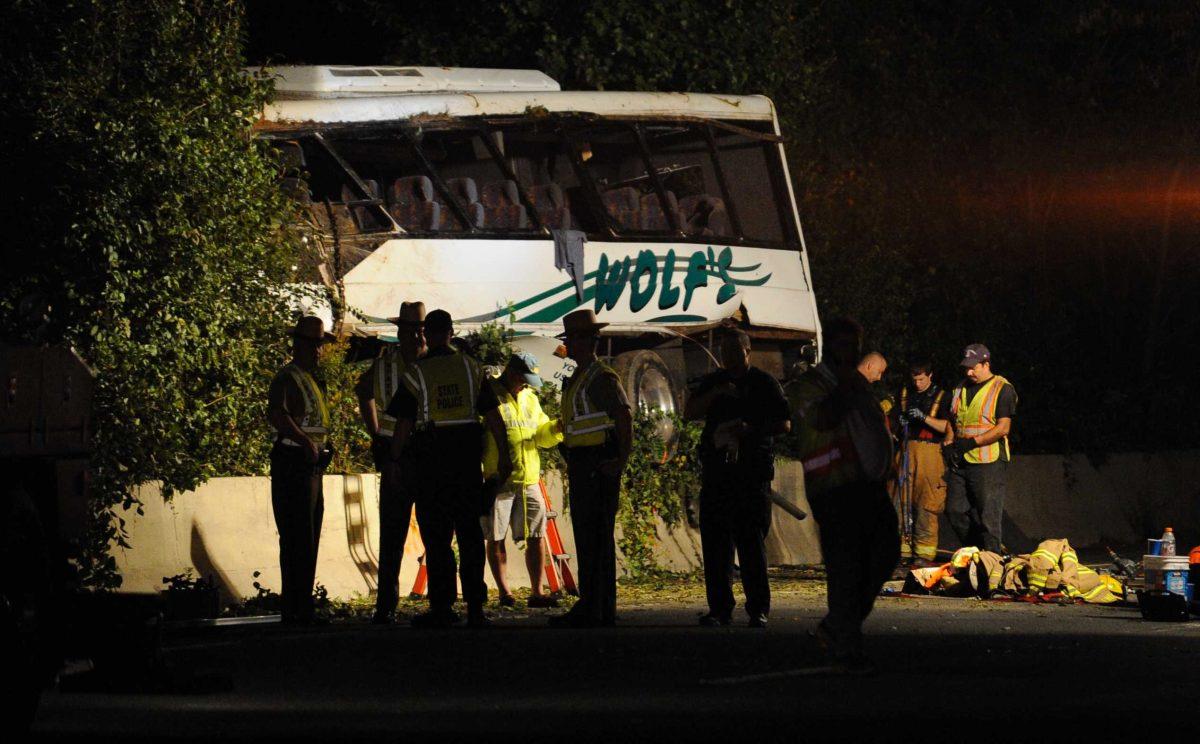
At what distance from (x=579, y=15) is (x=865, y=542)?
18408 millimetres

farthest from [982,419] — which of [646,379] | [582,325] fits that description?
[646,379]

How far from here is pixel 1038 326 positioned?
28422 millimetres

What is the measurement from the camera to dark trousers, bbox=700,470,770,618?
1265 cm

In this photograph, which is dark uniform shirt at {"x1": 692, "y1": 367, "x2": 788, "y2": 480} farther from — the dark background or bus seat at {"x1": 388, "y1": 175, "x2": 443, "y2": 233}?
the dark background

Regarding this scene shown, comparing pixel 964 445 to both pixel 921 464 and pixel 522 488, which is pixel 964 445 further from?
pixel 522 488

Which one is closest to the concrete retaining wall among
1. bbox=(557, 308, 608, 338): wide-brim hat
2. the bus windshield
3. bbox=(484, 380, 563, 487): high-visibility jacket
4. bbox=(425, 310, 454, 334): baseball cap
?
bbox=(484, 380, 563, 487): high-visibility jacket

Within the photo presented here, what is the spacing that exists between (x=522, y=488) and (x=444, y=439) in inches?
87.2

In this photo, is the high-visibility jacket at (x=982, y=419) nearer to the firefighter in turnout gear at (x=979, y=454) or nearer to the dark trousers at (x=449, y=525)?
the firefighter in turnout gear at (x=979, y=454)

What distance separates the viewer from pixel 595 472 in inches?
505

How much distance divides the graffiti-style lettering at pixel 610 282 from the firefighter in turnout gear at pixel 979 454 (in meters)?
5.49

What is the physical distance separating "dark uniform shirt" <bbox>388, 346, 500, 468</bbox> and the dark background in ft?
48.2

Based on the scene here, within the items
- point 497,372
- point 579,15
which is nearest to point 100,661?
point 497,372

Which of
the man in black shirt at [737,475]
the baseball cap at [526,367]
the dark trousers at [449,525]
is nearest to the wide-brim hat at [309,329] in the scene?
the dark trousers at [449,525]

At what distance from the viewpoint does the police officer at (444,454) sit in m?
12.8
